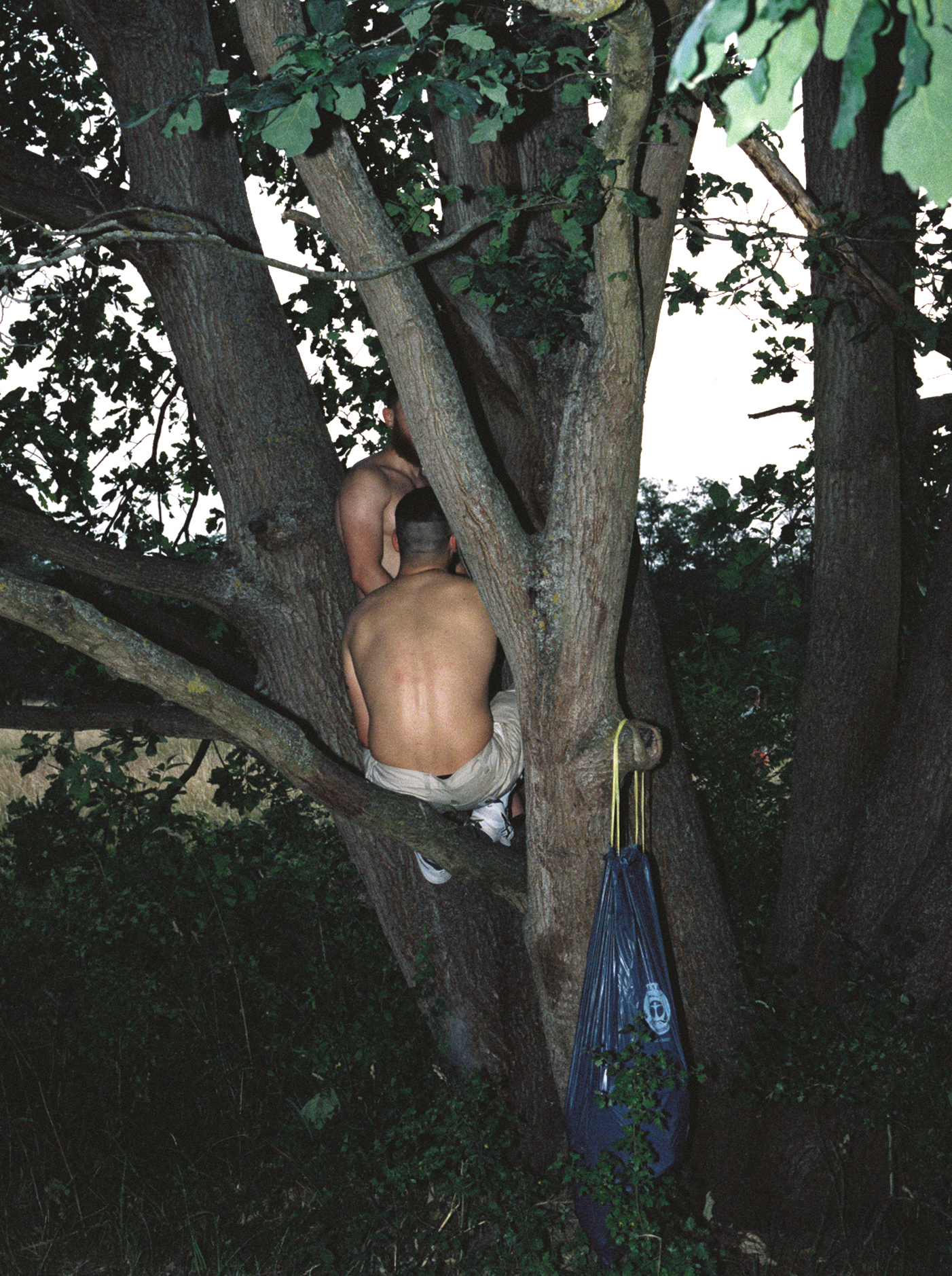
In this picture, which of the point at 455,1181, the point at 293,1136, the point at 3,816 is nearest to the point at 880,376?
the point at 455,1181

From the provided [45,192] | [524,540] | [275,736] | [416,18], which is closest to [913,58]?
[416,18]

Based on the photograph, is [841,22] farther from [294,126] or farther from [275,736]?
[275,736]

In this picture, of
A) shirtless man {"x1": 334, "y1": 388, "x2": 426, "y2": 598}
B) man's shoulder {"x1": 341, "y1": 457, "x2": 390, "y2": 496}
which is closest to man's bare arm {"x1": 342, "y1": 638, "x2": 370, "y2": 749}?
shirtless man {"x1": 334, "y1": 388, "x2": 426, "y2": 598}

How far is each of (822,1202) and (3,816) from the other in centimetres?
775

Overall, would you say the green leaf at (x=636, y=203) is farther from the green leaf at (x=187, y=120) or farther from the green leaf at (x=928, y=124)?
the green leaf at (x=928, y=124)

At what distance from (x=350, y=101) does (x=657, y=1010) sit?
2.27 m

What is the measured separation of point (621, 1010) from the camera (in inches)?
113

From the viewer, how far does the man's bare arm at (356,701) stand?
3.68m

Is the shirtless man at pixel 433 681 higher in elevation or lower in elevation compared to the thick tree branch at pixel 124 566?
lower

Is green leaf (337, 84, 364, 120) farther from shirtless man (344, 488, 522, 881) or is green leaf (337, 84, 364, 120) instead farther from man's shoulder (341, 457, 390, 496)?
man's shoulder (341, 457, 390, 496)

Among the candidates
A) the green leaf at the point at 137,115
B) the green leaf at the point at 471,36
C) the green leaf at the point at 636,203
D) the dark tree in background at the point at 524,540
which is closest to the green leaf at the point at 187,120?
the green leaf at the point at 137,115

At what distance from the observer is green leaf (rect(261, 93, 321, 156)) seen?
1.86 meters

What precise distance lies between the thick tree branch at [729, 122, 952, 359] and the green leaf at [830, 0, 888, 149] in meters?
2.05

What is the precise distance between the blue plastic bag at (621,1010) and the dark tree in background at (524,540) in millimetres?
105
